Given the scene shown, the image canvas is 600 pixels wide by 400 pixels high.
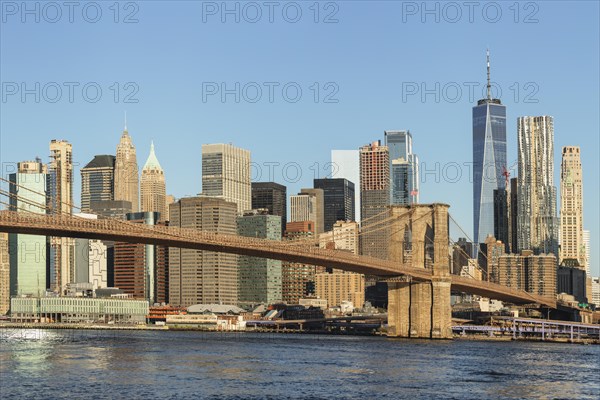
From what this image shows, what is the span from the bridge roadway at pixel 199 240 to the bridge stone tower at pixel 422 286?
3.49ft

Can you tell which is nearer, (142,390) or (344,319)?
(142,390)

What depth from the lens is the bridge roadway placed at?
68.4 meters

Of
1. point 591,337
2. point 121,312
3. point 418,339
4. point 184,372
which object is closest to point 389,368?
point 184,372

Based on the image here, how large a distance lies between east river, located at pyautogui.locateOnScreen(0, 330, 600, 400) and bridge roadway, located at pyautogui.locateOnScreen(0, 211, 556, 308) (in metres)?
6.79

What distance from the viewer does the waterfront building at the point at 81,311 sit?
16950cm

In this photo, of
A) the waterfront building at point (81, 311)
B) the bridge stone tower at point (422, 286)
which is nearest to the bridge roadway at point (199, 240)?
the bridge stone tower at point (422, 286)

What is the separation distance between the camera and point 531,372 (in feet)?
190

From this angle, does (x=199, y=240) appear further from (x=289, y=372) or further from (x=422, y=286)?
(x=289, y=372)

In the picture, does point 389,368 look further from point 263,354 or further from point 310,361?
point 263,354

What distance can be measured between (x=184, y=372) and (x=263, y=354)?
52.0 feet

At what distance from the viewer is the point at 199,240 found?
250 ft

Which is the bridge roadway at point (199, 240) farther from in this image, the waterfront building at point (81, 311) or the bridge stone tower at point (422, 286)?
the waterfront building at point (81, 311)

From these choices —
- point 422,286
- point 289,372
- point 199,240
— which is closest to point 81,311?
point 422,286

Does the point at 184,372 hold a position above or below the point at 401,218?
below
